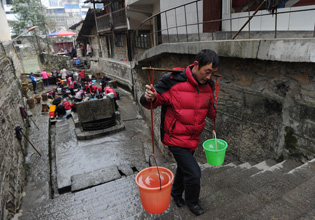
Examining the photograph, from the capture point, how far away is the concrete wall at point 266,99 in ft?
9.59

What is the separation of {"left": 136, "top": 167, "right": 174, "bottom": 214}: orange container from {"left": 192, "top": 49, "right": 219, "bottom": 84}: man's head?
1.19m

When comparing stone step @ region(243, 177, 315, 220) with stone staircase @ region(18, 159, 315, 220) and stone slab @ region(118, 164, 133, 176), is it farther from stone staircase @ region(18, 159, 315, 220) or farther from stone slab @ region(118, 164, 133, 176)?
stone slab @ region(118, 164, 133, 176)

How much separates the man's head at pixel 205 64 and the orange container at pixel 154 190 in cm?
119

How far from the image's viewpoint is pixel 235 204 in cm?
243

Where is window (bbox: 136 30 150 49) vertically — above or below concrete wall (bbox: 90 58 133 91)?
above

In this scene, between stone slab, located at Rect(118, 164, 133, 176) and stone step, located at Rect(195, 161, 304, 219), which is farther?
stone slab, located at Rect(118, 164, 133, 176)

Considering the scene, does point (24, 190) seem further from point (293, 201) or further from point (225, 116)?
point (293, 201)

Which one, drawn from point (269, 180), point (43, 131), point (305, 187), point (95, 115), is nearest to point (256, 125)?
point (269, 180)

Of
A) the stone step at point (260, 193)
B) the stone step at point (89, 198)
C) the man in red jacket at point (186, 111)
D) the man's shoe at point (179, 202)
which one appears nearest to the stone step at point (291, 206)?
the stone step at point (260, 193)

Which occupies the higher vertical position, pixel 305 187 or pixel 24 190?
pixel 305 187

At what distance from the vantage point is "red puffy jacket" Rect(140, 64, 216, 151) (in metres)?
2.38

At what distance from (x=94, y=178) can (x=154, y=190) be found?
13.8ft

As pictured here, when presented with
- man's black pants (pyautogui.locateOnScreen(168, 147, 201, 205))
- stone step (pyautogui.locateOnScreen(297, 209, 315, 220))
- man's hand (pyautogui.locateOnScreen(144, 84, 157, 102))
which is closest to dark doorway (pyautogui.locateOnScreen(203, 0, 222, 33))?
man's hand (pyautogui.locateOnScreen(144, 84, 157, 102))

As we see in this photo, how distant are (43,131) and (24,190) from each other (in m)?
4.11
